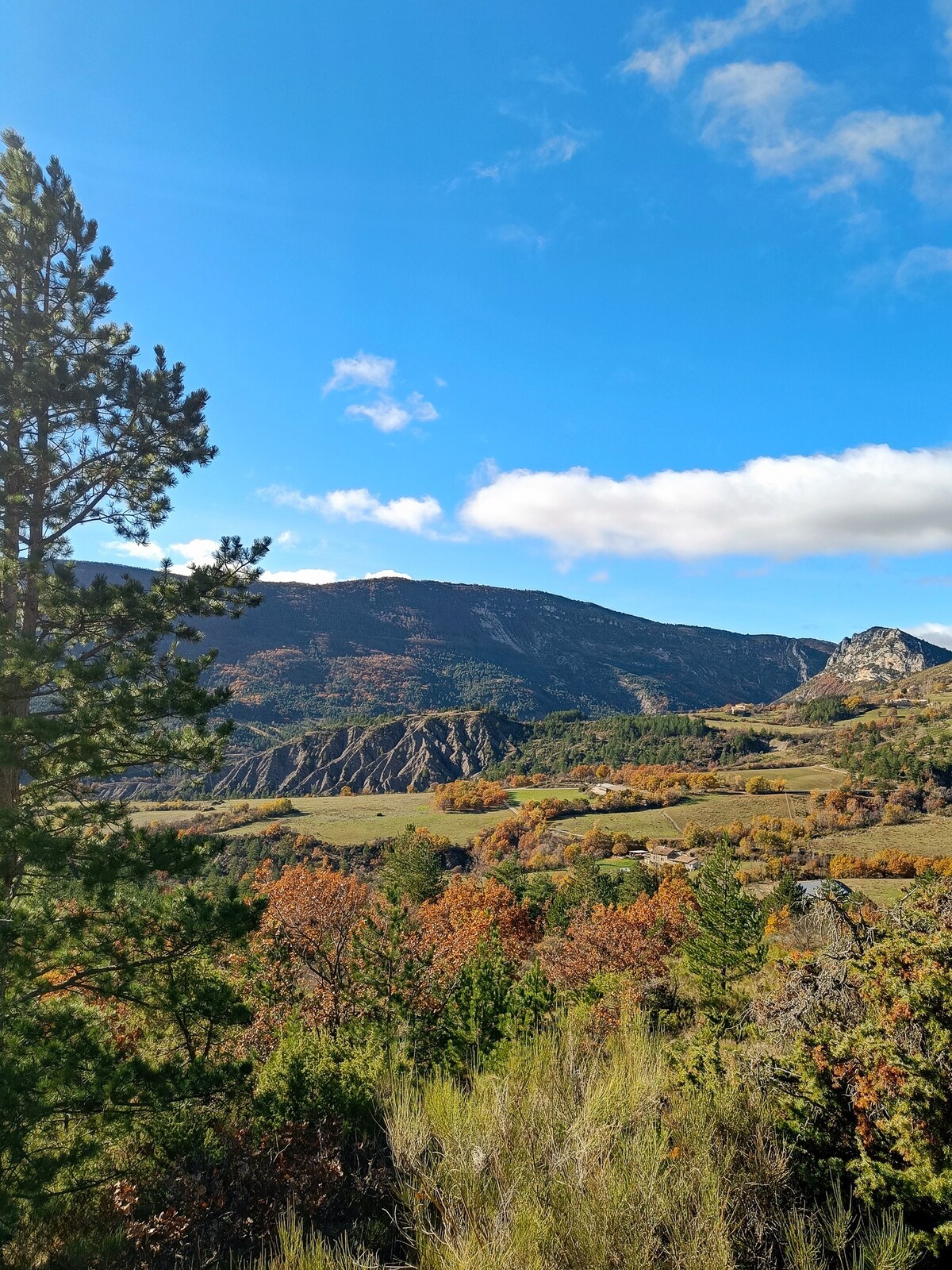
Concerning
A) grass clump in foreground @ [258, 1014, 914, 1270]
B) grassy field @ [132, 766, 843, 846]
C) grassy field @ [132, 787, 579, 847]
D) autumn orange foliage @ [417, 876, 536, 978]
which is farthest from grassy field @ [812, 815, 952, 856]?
grass clump in foreground @ [258, 1014, 914, 1270]

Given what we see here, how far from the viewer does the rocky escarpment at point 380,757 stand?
166 metres

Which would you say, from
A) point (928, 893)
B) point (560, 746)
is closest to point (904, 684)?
point (560, 746)

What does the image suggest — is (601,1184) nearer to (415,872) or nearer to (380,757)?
(415,872)

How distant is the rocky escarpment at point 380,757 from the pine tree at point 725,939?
135 metres

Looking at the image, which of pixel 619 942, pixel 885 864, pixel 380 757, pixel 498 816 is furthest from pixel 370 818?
pixel 619 942

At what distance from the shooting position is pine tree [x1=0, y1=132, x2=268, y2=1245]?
293 inches

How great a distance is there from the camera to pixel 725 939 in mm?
33281

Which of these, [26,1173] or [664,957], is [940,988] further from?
[664,957]

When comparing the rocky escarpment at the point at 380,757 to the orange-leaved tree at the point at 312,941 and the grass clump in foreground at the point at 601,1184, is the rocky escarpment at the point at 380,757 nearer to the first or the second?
the orange-leaved tree at the point at 312,941

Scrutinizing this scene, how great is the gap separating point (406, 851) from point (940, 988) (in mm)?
57513

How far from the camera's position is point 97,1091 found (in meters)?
7.36

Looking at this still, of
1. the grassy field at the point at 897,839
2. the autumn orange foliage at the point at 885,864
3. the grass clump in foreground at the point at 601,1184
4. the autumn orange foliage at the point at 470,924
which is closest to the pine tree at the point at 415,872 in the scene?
the autumn orange foliage at the point at 470,924

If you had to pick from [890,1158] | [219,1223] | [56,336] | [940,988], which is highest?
[56,336]

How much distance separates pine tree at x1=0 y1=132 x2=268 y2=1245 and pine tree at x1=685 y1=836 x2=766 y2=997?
100ft
